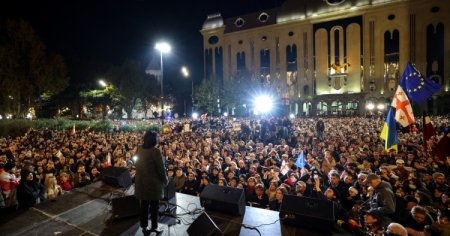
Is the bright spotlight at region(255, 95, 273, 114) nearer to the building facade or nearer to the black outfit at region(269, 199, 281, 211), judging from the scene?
the building facade

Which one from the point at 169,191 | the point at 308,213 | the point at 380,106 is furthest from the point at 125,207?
the point at 380,106

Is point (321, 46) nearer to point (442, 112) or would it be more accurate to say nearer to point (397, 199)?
point (442, 112)

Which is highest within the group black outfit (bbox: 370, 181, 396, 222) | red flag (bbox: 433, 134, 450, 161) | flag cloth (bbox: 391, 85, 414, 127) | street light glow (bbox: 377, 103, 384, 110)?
street light glow (bbox: 377, 103, 384, 110)

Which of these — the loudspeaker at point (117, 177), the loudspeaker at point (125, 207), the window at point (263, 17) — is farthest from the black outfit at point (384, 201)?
the window at point (263, 17)

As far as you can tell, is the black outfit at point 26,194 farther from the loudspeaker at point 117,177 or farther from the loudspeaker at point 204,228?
the loudspeaker at point 204,228

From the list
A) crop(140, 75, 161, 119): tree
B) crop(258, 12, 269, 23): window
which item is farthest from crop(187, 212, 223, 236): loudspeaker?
crop(258, 12, 269, 23): window

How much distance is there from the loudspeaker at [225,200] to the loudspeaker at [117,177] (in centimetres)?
288

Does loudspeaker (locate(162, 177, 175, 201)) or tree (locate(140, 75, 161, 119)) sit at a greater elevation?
tree (locate(140, 75, 161, 119))

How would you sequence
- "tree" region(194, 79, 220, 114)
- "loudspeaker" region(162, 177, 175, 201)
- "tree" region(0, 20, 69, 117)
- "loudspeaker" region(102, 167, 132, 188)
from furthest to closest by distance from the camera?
"tree" region(194, 79, 220, 114)
"tree" region(0, 20, 69, 117)
"loudspeaker" region(102, 167, 132, 188)
"loudspeaker" region(162, 177, 175, 201)

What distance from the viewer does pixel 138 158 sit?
466cm

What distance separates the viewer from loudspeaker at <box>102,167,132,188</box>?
24.2 ft

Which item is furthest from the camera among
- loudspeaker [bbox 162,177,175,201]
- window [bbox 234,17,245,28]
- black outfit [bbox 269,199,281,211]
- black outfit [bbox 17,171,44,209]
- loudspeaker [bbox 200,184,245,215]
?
window [bbox 234,17,245,28]

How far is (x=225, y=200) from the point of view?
5.50 m

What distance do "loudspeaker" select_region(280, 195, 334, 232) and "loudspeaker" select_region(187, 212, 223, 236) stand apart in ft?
4.48
